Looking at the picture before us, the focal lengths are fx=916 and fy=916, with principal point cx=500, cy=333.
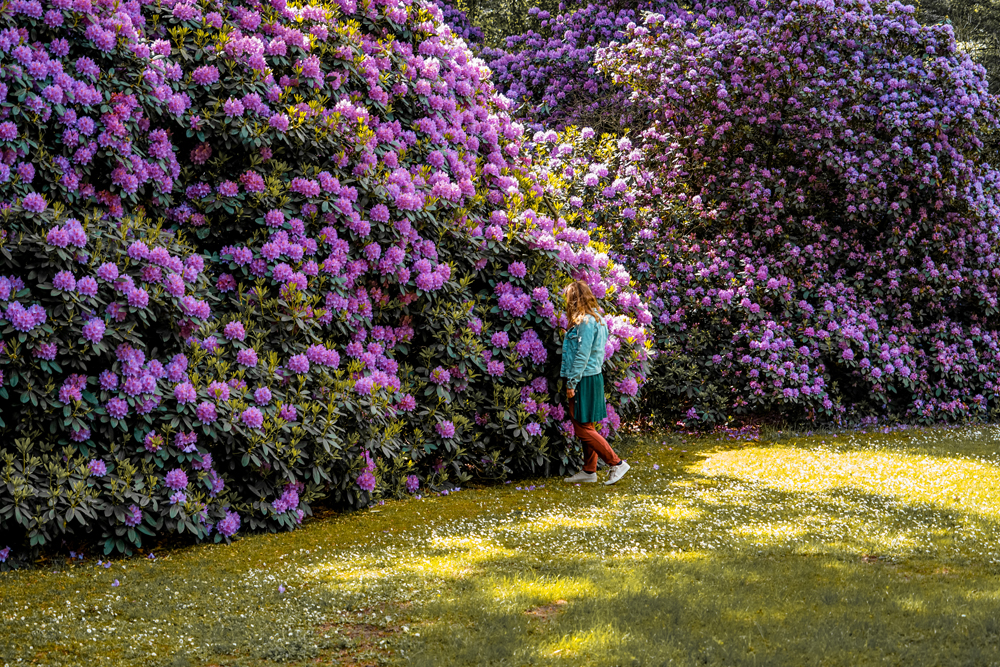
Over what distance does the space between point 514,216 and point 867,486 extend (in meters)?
3.55

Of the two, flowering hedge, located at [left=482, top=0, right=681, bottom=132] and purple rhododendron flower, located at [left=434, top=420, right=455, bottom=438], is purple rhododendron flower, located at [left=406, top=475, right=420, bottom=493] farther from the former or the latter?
flowering hedge, located at [left=482, top=0, right=681, bottom=132]

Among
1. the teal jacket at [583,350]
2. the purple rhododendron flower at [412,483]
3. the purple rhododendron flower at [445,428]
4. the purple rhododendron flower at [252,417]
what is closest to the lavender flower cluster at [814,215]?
the teal jacket at [583,350]

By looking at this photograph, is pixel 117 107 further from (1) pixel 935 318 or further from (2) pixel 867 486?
(1) pixel 935 318

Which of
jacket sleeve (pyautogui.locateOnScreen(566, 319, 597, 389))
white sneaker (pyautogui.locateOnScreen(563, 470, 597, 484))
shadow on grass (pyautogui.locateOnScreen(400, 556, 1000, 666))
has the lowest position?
shadow on grass (pyautogui.locateOnScreen(400, 556, 1000, 666))

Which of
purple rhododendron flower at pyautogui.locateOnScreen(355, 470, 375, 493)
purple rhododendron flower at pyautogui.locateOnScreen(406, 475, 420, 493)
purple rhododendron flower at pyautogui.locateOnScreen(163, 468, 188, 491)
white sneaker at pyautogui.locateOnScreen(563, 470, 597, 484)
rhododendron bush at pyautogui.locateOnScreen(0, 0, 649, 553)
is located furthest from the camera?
white sneaker at pyautogui.locateOnScreen(563, 470, 597, 484)

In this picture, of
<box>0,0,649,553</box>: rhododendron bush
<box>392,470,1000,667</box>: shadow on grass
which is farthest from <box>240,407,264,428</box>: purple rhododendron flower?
<box>392,470,1000,667</box>: shadow on grass

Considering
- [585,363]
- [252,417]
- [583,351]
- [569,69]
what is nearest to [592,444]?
[585,363]

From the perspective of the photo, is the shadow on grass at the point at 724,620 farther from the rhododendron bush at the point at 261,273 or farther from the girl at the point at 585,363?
the girl at the point at 585,363

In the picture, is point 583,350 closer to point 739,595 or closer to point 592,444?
point 592,444

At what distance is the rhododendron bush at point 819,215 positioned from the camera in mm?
10836

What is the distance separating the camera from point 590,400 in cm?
727

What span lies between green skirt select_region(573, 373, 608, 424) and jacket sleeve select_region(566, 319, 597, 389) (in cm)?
10

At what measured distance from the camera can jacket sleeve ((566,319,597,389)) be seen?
23.4 ft

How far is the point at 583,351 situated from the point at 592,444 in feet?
2.54
